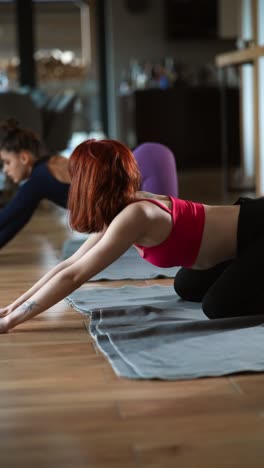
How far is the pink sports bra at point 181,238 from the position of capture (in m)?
2.16

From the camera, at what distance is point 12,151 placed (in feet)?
10.6

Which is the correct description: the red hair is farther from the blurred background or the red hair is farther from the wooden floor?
the blurred background

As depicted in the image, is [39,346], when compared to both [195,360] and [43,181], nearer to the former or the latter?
[195,360]

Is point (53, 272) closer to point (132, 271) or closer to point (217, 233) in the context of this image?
point (217, 233)

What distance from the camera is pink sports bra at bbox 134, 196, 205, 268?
216 cm

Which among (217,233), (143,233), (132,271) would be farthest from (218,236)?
(132,271)

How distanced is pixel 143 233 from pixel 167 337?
289mm

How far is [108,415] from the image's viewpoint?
1.59 metres

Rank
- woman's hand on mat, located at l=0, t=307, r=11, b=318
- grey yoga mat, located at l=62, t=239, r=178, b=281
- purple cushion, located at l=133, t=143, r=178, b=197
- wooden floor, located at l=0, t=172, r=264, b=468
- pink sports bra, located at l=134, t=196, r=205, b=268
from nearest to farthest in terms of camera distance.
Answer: wooden floor, located at l=0, t=172, r=264, b=468, pink sports bra, located at l=134, t=196, r=205, b=268, woman's hand on mat, located at l=0, t=307, r=11, b=318, grey yoga mat, located at l=62, t=239, r=178, b=281, purple cushion, located at l=133, t=143, r=178, b=197

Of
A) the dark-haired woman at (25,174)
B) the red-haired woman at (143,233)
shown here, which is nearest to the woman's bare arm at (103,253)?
the red-haired woman at (143,233)

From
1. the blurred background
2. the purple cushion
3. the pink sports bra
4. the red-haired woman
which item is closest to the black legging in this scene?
the red-haired woman

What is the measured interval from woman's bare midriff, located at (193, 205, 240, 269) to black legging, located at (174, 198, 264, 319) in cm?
2

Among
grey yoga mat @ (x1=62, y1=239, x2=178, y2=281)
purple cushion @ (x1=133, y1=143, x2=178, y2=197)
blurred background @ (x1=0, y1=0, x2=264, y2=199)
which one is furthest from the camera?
blurred background @ (x1=0, y1=0, x2=264, y2=199)

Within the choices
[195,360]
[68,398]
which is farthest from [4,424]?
[195,360]
